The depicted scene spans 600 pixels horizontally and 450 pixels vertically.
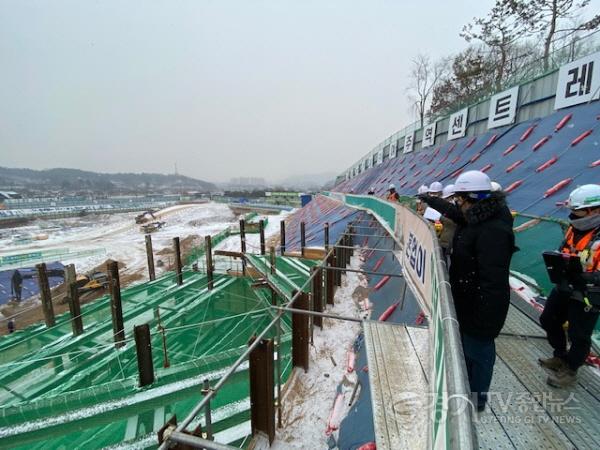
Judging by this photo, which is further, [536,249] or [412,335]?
[536,249]

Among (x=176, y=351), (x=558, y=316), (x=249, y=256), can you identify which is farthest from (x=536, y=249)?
(x=249, y=256)

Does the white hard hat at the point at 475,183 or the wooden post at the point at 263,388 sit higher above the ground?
the white hard hat at the point at 475,183

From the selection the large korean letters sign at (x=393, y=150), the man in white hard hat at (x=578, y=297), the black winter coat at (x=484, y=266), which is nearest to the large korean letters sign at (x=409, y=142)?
the large korean letters sign at (x=393, y=150)

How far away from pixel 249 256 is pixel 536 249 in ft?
38.1

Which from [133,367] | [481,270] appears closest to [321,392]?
[481,270]

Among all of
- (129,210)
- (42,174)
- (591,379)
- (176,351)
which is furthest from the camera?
(42,174)

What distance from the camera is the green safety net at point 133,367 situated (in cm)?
569

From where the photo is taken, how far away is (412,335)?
3.51 metres

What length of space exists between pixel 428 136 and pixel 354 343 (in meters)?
21.9

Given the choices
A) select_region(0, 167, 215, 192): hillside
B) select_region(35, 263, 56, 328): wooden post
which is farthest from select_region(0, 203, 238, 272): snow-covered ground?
select_region(0, 167, 215, 192): hillside

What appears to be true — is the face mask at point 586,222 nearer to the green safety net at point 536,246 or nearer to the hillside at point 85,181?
the green safety net at point 536,246

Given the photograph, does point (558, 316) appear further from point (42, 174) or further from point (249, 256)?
point (42, 174)

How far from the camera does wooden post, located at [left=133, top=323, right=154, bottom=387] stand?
21.6 feet

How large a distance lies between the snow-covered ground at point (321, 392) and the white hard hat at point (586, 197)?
3.42 metres
